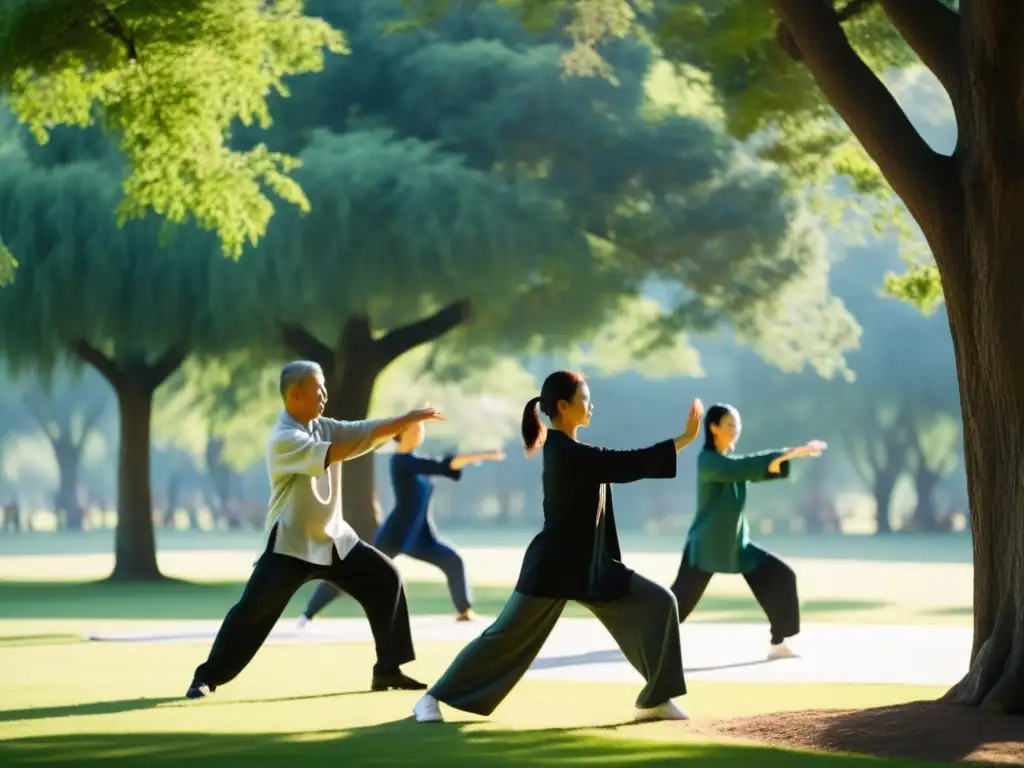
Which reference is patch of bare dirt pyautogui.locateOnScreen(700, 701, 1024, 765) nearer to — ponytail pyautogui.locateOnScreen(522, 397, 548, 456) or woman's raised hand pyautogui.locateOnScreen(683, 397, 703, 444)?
woman's raised hand pyautogui.locateOnScreen(683, 397, 703, 444)

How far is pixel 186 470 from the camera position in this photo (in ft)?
322

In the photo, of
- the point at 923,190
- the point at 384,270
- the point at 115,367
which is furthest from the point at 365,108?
the point at 923,190

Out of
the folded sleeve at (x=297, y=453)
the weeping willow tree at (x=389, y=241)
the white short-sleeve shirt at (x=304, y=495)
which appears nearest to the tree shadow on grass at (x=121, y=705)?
the white short-sleeve shirt at (x=304, y=495)

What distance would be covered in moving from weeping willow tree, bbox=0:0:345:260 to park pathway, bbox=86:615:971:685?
12.8ft

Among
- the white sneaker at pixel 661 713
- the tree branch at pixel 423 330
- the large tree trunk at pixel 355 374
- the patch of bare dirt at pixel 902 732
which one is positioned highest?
the tree branch at pixel 423 330

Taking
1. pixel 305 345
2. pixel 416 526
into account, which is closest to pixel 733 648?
pixel 416 526

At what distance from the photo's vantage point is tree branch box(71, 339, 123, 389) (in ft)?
101

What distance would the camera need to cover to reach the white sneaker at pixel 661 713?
10836 mm

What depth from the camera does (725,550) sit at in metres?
15.6

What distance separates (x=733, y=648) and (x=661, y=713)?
5.94 metres

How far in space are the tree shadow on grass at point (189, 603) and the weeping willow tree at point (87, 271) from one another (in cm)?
350

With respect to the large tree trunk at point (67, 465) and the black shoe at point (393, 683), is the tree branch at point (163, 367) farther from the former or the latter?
the large tree trunk at point (67, 465)

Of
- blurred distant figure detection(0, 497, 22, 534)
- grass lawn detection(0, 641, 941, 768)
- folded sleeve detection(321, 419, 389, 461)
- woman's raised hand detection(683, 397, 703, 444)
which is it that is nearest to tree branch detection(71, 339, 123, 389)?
grass lawn detection(0, 641, 941, 768)

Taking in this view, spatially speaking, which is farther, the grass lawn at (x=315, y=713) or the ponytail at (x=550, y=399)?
the ponytail at (x=550, y=399)
